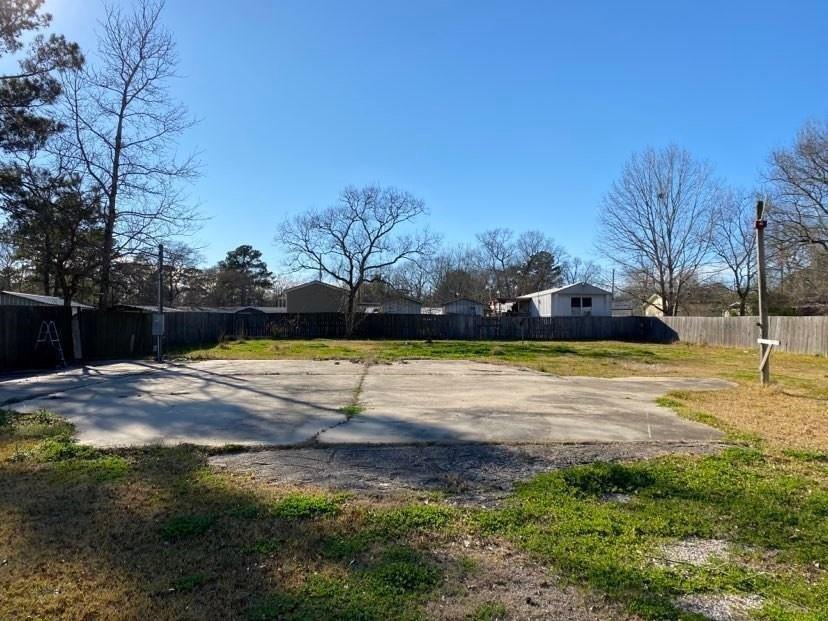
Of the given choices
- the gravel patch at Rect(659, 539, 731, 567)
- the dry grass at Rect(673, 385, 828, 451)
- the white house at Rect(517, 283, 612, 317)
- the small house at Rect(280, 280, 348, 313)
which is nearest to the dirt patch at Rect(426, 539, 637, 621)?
the gravel patch at Rect(659, 539, 731, 567)

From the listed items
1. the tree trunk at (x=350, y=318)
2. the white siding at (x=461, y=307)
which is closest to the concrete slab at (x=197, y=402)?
the tree trunk at (x=350, y=318)

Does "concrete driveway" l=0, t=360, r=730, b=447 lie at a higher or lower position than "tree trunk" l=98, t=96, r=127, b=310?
lower

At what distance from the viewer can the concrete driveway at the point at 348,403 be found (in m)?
6.53

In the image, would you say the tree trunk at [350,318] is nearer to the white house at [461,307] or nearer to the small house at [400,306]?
the small house at [400,306]

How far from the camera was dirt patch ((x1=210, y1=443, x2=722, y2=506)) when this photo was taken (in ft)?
14.9

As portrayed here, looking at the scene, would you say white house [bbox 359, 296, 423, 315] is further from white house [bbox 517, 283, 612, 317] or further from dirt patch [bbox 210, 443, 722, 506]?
dirt patch [bbox 210, 443, 722, 506]

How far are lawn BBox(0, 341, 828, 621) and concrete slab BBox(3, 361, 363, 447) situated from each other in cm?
118

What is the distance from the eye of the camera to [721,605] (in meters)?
2.67

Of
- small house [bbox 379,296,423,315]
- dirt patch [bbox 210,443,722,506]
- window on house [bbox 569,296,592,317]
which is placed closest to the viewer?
dirt patch [bbox 210,443,722,506]

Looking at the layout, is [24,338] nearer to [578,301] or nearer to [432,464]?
[432,464]

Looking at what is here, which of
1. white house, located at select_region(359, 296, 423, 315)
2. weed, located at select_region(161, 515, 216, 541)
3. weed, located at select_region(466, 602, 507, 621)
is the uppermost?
white house, located at select_region(359, 296, 423, 315)

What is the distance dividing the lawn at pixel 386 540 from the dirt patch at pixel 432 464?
0.25 meters

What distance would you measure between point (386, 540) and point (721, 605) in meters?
1.76

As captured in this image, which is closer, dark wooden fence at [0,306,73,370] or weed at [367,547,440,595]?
weed at [367,547,440,595]
